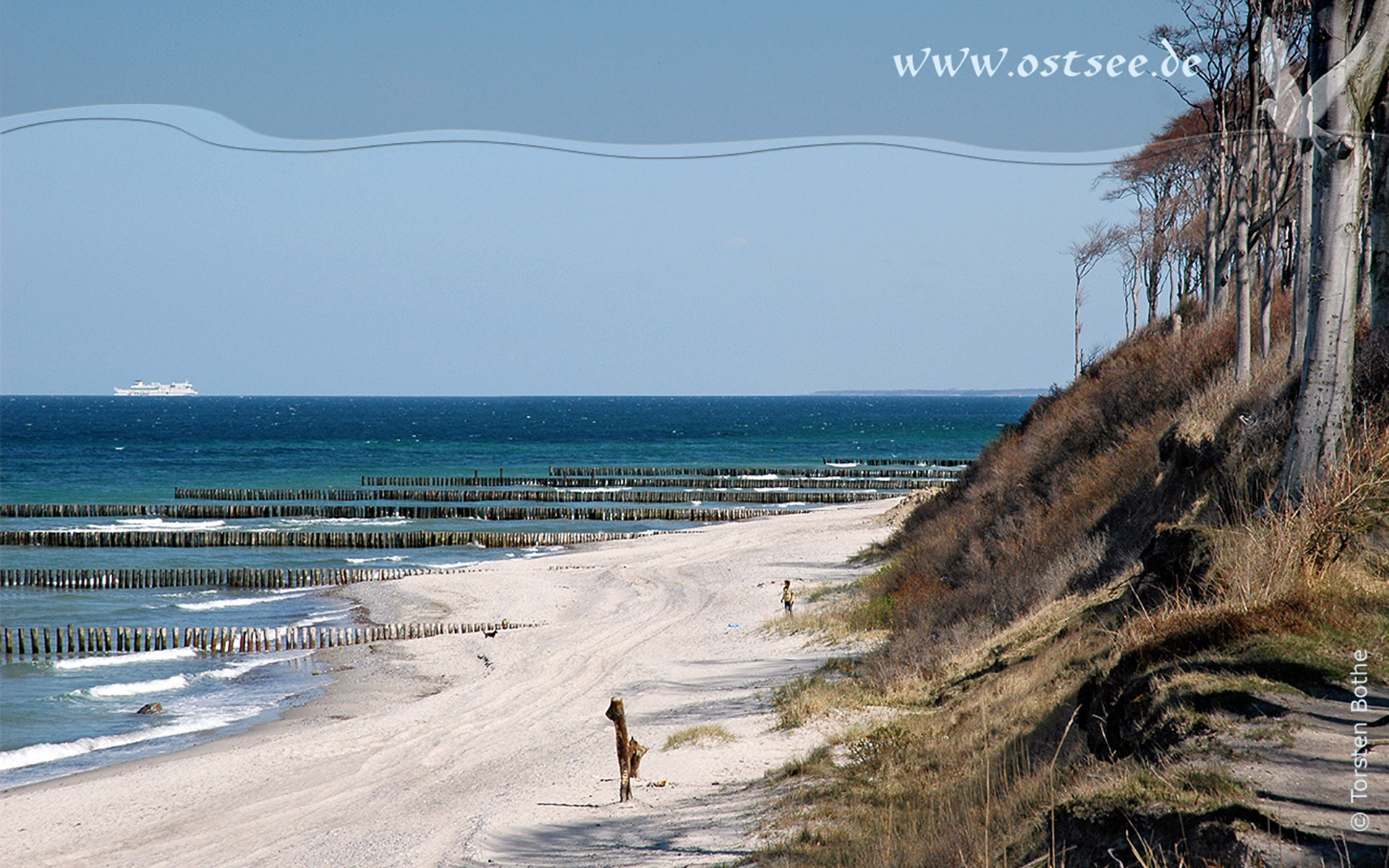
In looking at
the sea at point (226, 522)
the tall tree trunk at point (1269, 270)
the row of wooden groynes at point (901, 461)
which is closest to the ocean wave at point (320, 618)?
the sea at point (226, 522)

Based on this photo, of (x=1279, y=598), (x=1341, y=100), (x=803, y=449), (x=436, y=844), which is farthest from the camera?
(x=803, y=449)

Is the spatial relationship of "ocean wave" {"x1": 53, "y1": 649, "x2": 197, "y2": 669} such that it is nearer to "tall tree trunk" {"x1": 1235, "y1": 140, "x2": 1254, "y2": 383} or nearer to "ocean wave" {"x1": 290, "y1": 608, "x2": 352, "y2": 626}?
"ocean wave" {"x1": 290, "y1": 608, "x2": 352, "y2": 626}

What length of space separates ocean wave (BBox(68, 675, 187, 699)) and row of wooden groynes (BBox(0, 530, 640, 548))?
20594 millimetres

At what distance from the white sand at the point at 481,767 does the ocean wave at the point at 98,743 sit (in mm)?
1160

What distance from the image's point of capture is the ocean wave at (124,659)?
68.6 ft

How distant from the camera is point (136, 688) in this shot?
19141mm

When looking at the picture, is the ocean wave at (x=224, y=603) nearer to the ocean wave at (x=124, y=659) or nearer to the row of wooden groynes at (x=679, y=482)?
the ocean wave at (x=124, y=659)

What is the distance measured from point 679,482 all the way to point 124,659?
47336mm

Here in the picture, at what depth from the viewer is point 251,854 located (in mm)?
10156

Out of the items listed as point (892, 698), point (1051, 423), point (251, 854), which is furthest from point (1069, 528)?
point (251, 854)

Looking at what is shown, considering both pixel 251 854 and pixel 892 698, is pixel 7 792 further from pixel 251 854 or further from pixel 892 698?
pixel 892 698

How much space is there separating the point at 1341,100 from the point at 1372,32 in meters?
1.40

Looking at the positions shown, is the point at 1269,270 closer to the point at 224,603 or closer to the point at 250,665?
the point at 250,665

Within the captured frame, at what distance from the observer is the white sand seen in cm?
912
